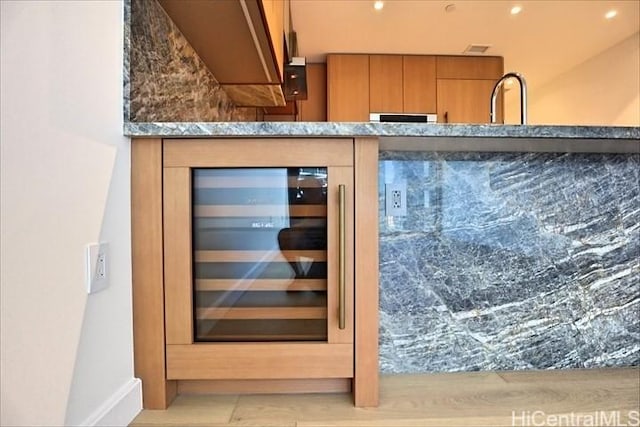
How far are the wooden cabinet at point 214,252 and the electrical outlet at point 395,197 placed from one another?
11.1 inches

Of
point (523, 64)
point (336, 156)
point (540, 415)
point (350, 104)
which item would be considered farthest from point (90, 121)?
→ point (523, 64)

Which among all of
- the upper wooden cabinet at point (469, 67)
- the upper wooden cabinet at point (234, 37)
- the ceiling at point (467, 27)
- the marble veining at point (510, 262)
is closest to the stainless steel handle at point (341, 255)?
the marble veining at point (510, 262)

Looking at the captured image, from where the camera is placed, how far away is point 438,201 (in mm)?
1182

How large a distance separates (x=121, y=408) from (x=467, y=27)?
3.96 meters

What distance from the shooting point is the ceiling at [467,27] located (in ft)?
10.4

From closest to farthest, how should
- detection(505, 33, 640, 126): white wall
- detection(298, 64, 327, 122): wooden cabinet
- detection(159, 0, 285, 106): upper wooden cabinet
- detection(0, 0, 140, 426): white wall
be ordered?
1. detection(0, 0, 140, 426): white wall
2. detection(159, 0, 285, 106): upper wooden cabinet
3. detection(505, 33, 640, 126): white wall
4. detection(298, 64, 327, 122): wooden cabinet

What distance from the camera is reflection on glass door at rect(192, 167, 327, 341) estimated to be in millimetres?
948

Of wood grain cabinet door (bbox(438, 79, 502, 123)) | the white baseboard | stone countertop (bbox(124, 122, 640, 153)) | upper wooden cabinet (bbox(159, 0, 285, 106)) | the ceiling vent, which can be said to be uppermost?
the ceiling vent

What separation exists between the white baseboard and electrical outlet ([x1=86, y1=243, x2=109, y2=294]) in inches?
9.8

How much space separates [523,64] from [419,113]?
59.7 inches

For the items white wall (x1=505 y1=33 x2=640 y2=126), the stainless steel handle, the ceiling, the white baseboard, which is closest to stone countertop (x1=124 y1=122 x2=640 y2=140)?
the stainless steel handle

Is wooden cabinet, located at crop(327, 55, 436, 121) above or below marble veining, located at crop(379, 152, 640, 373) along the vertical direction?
above

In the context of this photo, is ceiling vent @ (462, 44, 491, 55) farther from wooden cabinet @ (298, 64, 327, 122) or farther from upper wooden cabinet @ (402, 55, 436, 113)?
wooden cabinet @ (298, 64, 327, 122)

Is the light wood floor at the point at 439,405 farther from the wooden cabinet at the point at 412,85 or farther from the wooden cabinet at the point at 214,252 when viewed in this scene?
the wooden cabinet at the point at 412,85
